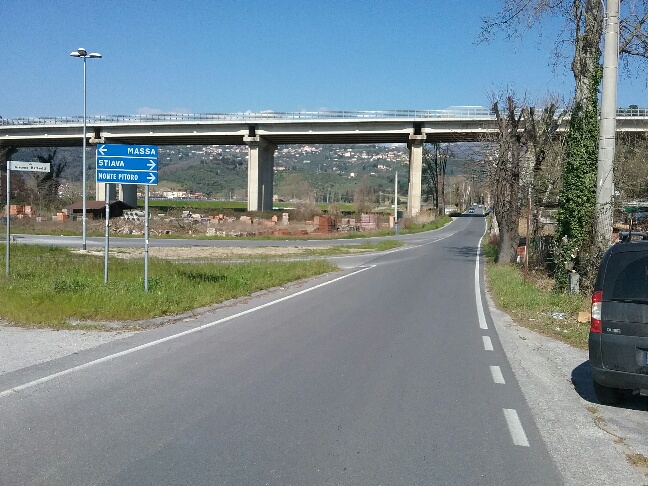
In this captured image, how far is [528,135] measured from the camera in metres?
31.2

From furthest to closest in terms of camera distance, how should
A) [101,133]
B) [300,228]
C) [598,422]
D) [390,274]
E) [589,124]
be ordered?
[101,133] < [300,228] < [390,274] < [589,124] < [598,422]

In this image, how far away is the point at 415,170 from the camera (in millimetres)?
75812

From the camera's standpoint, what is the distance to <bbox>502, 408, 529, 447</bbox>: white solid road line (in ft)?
20.4

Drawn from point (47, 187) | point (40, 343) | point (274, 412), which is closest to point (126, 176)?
point (40, 343)

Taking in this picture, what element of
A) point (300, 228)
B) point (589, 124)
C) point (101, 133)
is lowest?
point (300, 228)

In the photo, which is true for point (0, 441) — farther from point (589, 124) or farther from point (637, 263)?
point (589, 124)

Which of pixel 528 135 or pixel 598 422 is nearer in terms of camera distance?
pixel 598 422

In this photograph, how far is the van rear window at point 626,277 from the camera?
728 cm

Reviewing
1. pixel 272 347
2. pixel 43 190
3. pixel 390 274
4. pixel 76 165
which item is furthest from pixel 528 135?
pixel 76 165

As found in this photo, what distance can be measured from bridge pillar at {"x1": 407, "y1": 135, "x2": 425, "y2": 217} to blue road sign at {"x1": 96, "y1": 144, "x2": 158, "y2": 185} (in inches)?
2272

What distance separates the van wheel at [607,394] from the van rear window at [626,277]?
3.73ft

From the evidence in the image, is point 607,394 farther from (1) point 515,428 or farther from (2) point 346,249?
(2) point 346,249

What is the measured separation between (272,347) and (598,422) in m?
4.97

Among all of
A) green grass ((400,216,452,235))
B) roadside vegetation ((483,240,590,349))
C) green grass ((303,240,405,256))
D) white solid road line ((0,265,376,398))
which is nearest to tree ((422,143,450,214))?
green grass ((400,216,452,235))
